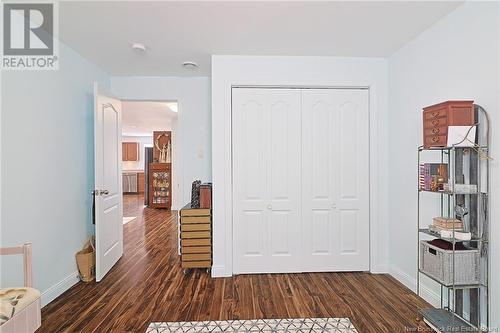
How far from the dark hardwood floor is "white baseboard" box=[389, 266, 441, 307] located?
65 mm

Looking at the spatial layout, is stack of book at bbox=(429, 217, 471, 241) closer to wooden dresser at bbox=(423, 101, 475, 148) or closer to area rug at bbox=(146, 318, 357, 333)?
wooden dresser at bbox=(423, 101, 475, 148)

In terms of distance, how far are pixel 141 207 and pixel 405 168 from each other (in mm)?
7476

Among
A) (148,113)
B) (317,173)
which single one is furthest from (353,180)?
(148,113)

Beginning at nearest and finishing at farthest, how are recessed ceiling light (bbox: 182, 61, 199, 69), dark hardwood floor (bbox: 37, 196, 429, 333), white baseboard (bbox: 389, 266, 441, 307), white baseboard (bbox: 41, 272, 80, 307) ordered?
dark hardwood floor (bbox: 37, 196, 429, 333) → white baseboard (bbox: 389, 266, 441, 307) → white baseboard (bbox: 41, 272, 80, 307) → recessed ceiling light (bbox: 182, 61, 199, 69)

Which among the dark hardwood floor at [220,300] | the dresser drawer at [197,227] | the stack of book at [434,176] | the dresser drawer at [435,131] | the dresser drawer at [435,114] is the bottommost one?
the dark hardwood floor at [220,300]

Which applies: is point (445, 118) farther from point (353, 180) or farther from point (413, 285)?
point (413, 285)

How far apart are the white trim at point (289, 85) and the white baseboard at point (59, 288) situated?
1576mm

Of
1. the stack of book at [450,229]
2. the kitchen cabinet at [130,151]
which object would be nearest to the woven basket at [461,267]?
the stack of book at [450,229]

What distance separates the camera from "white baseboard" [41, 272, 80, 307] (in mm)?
2545

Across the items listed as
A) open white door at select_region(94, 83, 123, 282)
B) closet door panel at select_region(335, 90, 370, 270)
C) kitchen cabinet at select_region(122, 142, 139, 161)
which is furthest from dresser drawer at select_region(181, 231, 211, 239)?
kitchen cabinet at select_region(122, 142, 139, 161)

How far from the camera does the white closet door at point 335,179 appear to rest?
3227 millimetres

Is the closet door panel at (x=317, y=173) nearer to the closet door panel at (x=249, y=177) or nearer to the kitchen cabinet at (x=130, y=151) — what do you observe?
the closet door panel at (x=249, y=177)

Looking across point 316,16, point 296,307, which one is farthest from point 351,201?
point 316,16

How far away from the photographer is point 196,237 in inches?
127
